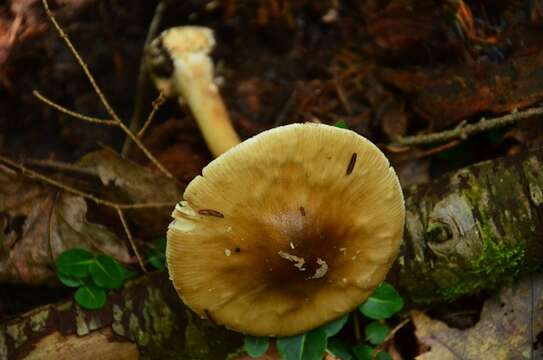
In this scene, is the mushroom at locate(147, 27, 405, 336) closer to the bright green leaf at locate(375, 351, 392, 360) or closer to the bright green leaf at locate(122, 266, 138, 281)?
the bright green leaf at locate(375, 351, 392, 360)

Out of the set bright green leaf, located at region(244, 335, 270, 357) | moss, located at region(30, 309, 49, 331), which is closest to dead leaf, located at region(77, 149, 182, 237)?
moss, located at region(30, 309, 49, 331)

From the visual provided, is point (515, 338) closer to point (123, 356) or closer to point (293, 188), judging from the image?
point (293, 188)

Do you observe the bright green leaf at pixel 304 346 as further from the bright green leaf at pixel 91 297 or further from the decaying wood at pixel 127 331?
the bright green leaf at pixel 91 297

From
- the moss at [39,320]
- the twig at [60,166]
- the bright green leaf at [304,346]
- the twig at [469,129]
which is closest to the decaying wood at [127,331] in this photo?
the moss at [39,320]

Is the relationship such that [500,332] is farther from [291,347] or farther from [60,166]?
[60,166]

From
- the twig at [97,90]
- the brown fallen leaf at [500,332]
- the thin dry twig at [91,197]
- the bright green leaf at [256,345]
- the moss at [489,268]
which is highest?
the twig at [97,90]

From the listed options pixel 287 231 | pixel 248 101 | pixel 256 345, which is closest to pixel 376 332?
pixel 256 345
